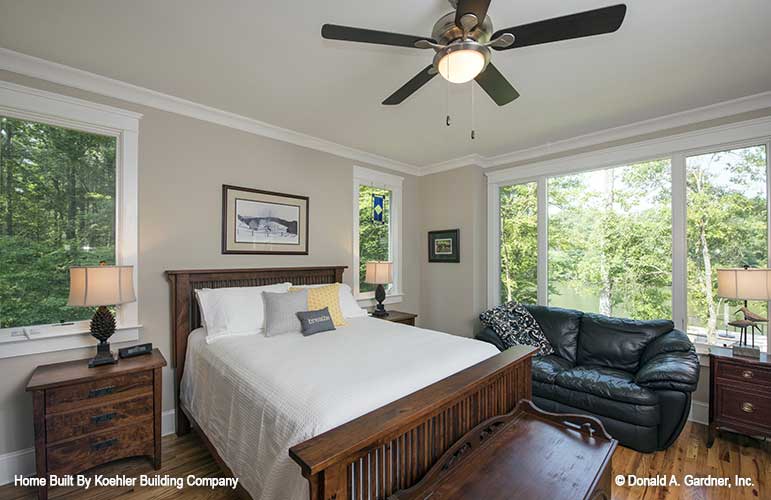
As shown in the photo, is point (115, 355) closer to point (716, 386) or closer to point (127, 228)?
point (127, 228)

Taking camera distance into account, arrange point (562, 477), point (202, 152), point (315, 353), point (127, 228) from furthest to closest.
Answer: point (202, 152) < point (127, 228) < point (315, 353) < point (562, 477)

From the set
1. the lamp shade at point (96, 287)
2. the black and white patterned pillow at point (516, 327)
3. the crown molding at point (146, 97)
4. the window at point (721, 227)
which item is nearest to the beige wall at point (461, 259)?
the black and white patterned pillow at point (516, 327)

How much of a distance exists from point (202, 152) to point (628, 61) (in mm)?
3333

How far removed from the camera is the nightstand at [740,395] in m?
2.36

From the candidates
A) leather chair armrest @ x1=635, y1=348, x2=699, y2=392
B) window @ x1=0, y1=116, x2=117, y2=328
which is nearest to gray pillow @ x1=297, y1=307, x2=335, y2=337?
window @ x1=0, y1=116, x2=117, y2=328

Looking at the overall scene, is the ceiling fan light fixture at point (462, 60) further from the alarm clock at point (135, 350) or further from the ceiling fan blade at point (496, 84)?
the alarm clock at point (135, 350)

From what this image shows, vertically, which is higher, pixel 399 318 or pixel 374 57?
pixel 374 57

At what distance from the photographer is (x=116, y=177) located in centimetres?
260

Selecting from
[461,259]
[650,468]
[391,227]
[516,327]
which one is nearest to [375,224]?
[391,227]

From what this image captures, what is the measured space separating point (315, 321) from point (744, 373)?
3.18m

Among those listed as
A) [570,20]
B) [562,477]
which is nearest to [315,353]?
[562,477]

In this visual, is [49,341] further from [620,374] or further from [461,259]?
[620,374]

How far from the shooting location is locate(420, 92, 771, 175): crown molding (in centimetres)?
279

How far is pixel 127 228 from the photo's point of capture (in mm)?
2557
